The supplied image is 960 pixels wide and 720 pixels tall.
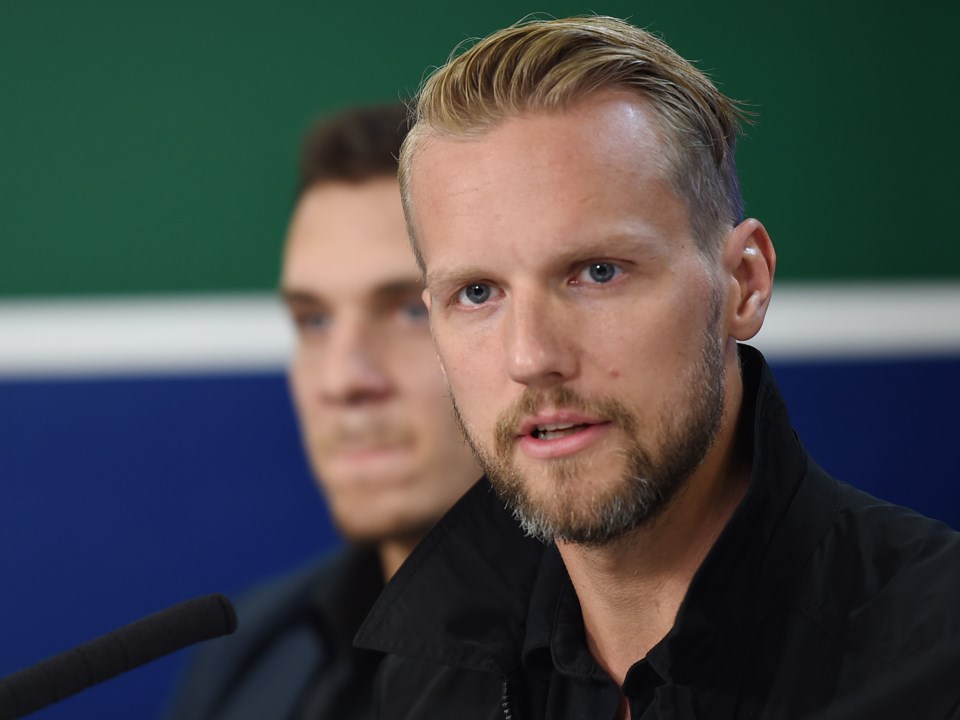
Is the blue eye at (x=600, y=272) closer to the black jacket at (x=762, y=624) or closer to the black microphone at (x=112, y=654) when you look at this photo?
the black jacket at (x=762, y=624)

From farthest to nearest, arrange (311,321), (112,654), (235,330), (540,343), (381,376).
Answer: (235,330)
(311,321)
(381,376)
(540,343)
(112,654)

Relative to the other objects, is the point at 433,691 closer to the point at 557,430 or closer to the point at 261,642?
the point at 557,430

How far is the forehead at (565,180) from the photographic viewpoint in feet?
2.78

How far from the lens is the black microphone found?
0.67 metres

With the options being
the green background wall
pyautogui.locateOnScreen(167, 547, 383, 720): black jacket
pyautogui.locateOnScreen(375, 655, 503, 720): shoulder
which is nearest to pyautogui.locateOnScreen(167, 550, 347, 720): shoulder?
pyautogui.locateOnScreen(167, 547, 383, 720): black jacket

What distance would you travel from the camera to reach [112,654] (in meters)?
0.72

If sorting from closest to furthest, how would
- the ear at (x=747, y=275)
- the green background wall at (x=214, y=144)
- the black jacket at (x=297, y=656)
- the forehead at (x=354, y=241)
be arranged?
1. the ear at (x=747, y=275)
2. the forehead at (x=354, y=241)
3. the black jacket at (x=297, y=656)
4. the green background wall at (x=214, y=144)

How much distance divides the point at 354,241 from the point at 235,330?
1.18 ft

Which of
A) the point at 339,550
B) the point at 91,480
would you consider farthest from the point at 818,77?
the point at 91,480

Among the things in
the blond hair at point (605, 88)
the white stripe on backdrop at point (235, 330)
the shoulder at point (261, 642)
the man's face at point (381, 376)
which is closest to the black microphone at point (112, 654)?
the blond hair at point (605, 88)

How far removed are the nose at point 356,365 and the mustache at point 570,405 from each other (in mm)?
777

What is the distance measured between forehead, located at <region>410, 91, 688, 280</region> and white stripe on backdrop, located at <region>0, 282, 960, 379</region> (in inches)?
41.0

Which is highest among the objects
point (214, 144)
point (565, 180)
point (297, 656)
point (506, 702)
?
point (214, 144)

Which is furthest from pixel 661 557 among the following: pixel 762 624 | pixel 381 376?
pixel 381 376
